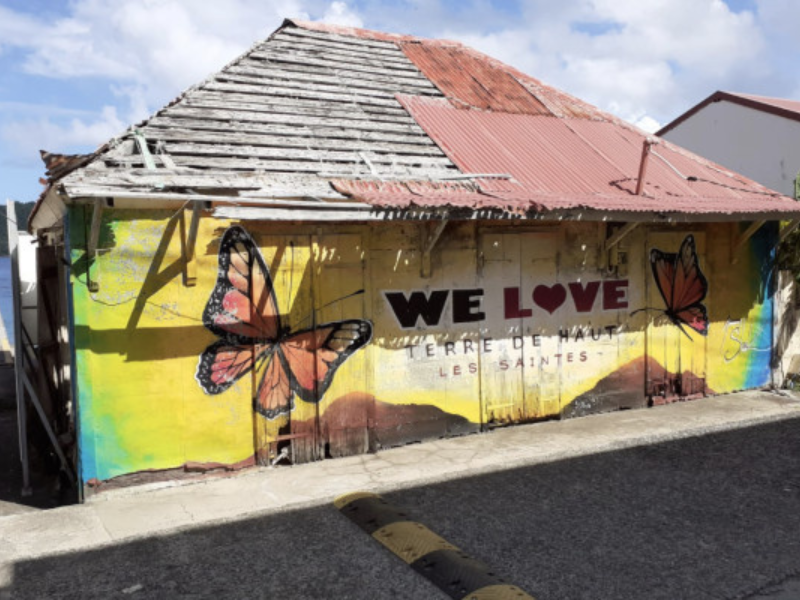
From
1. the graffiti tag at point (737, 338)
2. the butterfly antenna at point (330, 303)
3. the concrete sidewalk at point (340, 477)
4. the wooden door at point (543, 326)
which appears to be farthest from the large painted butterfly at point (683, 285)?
the butterfly antenna at point (330, 303)

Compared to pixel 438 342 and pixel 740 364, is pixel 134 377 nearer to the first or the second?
pixel 438 342

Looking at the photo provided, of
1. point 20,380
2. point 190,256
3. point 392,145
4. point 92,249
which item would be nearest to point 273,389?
point 190,256

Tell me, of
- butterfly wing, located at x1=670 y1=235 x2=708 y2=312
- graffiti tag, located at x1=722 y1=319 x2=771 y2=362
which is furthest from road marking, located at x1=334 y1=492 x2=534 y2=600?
graffiti tag, located at x1=722 y1=319 x2=771 y2=362

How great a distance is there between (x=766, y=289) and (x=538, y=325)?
4.89 m

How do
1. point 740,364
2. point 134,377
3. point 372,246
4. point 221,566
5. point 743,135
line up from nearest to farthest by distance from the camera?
point 221,566 < point 134,377 < point 372,246 < point 740,364 < point 743,135

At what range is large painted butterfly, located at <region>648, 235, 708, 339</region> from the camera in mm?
10336

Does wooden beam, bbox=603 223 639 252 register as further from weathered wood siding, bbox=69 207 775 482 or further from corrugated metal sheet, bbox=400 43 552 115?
corrugated metal sheet, bbox=400 43 552 115

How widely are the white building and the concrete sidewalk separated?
14444mm

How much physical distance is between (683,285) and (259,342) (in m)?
6.96

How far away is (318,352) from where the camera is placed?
7910 mm

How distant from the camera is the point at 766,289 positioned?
1138cm

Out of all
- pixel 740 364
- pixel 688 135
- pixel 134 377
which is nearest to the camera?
pixel 134 377

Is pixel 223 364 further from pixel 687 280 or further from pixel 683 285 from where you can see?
pixel 687 280

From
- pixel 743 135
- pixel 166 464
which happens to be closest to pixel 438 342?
pixel 166 464
